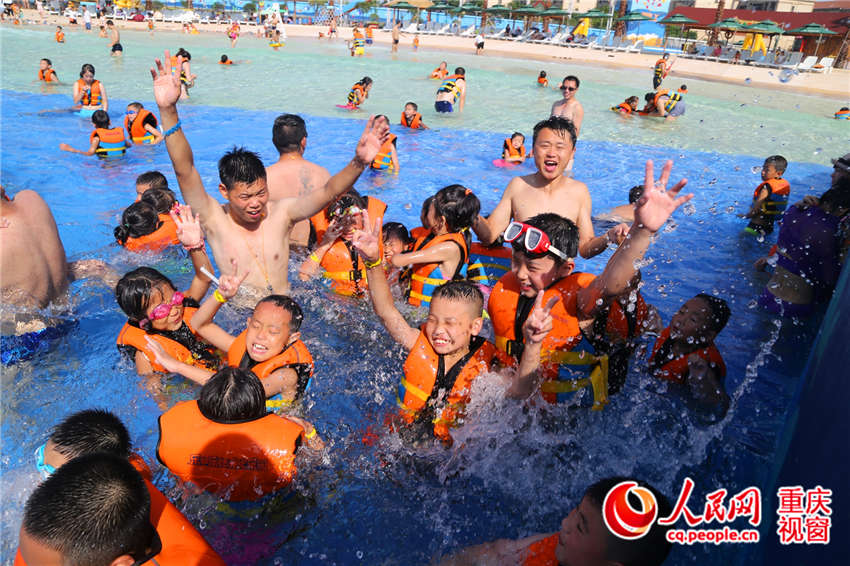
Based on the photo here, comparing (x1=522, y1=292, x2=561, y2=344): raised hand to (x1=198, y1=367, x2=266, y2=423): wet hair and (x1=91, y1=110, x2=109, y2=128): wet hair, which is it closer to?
(x1=198, y1=367, x2=266, y2=423): wet hair

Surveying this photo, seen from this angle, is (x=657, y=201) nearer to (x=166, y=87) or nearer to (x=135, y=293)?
(x=166, y=87)

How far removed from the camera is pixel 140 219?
5938mm

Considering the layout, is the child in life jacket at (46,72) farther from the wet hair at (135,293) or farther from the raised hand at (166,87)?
the wet hair at (135,293)

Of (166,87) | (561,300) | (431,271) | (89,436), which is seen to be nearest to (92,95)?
(166,87)

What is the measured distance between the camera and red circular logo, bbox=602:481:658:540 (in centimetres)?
182

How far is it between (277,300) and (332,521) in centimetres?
139

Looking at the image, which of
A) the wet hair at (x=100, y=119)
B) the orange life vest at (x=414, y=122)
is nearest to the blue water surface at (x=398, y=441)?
the wet hair at (x=100, y=119)

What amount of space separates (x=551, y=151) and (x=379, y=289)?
6.55ft

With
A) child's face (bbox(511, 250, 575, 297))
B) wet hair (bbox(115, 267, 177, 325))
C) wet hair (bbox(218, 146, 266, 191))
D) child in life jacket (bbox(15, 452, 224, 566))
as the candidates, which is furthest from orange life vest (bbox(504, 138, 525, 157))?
child in life jacket (bbox(15, 452, 224, 566))

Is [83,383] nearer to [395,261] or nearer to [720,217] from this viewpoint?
[395,261]

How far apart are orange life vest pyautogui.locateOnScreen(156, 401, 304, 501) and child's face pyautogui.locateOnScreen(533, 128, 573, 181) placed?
296 cm

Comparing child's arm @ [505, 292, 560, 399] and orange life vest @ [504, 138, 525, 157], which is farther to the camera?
orange life vest @ [504, 138, 525, 157]

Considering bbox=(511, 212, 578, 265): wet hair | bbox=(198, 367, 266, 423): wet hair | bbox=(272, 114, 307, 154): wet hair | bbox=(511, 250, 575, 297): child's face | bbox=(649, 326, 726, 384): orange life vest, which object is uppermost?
bbox=(272, 114, 307, 154): wet hair

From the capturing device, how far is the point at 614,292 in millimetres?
3010
